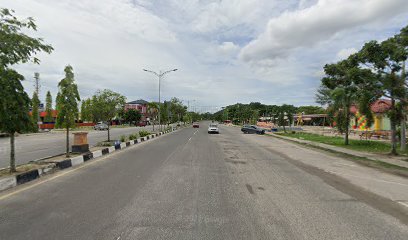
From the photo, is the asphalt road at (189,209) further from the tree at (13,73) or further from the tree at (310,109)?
the tree at (310,109)

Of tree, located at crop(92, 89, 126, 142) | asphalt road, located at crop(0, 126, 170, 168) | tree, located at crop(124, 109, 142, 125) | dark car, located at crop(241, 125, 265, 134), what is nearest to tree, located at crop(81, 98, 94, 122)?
tree, located at crop(124, 109, 142, 125)

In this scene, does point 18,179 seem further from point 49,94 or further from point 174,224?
point 49,94

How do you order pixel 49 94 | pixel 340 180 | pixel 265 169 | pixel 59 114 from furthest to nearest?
pixel 49 94
pixel 59 114
pixel 265 169
pixel 340 180

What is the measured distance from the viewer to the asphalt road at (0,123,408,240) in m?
4.28

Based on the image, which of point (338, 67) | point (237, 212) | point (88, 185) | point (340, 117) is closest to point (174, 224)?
point (237, 212)

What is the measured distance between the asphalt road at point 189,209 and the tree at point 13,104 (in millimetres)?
1986

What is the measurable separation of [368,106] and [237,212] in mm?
14120

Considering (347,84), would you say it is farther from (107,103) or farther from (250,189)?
(107,103)

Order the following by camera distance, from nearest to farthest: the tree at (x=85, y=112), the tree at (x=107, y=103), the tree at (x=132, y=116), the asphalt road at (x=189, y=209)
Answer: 1. the asphalt road at (x=189, y=209)
2. the tree at (x=107, y=103)
3. the tree at (x=85, y=112)
4. the tree at (x=132, y=116)

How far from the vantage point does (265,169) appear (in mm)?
10305

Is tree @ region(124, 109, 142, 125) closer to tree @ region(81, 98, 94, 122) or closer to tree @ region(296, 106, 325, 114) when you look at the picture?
tree @ region(81, 98, 94, 122)

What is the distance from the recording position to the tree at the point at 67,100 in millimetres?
12969

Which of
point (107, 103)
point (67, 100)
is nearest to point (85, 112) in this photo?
point (107, 103)

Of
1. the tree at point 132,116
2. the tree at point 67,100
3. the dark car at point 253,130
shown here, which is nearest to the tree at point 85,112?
the tree at point 132,116
